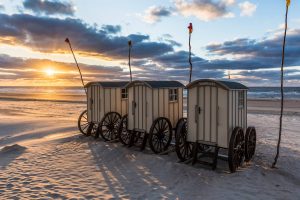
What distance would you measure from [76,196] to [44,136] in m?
9.06

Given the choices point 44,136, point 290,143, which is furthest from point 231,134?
point 44,136

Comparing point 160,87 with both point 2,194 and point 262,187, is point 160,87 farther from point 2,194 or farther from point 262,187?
point 2,194

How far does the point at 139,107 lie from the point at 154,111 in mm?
844

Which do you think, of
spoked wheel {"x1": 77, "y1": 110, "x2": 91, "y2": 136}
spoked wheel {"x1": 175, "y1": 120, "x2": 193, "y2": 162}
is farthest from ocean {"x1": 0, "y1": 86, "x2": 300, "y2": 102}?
spoked wheel {"x1": 175, "y1": 120, "x2": 193, "y2": 162}

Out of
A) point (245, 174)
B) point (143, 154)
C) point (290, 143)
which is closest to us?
point (245, 174)

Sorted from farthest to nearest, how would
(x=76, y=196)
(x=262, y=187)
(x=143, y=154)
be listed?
(x=143, y=154) → (x=262, y=187) → (x=76, y=196)

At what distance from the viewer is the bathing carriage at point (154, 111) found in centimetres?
1157

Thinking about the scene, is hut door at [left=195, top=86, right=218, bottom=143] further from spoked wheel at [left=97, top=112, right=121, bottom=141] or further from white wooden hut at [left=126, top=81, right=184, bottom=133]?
spoked wheel at [left=97, top=112, right=121, bottom=141]

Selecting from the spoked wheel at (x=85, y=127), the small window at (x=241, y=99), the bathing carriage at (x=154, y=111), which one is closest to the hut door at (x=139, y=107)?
the bathing carriage at (x=154, y=111)

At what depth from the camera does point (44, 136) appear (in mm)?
15508

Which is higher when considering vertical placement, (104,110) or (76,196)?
(104,110)

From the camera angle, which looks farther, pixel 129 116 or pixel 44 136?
pixel 44 136

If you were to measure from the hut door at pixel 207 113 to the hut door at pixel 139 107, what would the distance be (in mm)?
2748

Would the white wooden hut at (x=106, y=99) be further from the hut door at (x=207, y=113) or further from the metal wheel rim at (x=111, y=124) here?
the hut door at (x=207, y=113)
